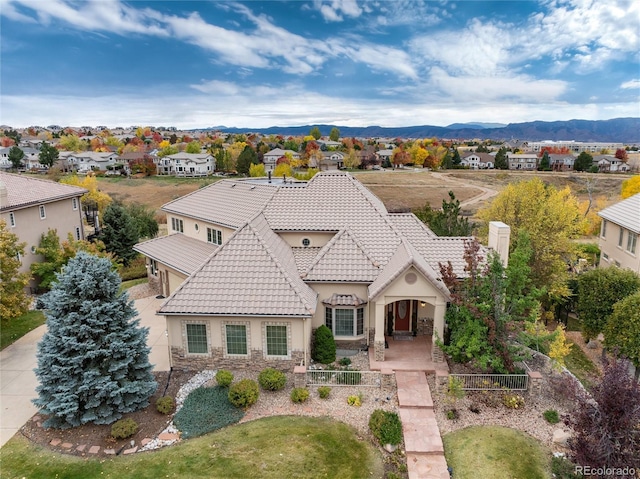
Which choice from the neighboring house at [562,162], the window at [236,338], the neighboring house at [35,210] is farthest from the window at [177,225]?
the neighboring house at [562,162]

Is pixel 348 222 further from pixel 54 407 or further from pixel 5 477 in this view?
pixel 5 477

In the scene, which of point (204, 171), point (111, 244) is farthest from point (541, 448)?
point (204, 171)

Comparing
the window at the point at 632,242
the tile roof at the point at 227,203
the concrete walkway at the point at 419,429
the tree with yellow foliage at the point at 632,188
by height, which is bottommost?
the concrete walkway at the point at 419,429

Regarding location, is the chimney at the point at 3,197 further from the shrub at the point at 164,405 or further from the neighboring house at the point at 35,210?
the shrub at the point at 164,405

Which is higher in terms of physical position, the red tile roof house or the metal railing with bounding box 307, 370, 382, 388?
the red tile roof house

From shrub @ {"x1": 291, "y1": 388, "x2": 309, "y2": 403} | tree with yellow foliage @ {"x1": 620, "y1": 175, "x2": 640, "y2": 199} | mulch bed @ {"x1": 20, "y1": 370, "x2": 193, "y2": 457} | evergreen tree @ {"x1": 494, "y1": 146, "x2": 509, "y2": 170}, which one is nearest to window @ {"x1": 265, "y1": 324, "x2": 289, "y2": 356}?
shrub @ {"x1": 291, "y1": 388, "x2": 309, "y2": 403}

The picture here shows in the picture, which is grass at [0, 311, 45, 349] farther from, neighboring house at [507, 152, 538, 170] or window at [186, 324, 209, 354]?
neighboring house at [507, 152, 538, 170]

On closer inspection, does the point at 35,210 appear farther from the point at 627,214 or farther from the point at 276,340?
the point at 627,214
